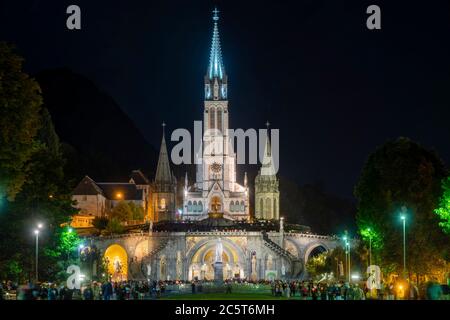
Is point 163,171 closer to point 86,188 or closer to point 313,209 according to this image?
point 86,188

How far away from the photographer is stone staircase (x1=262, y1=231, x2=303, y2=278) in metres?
122

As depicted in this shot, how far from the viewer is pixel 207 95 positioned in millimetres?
165625

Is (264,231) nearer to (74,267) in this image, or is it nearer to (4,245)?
(74,267)

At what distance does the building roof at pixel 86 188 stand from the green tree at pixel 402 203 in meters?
81.9

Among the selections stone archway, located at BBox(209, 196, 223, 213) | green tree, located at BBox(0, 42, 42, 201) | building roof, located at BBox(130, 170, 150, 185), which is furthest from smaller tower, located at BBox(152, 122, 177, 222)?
green tree, located at BBox(0, 42, 42, 201)

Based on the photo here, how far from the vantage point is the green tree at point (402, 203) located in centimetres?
6894

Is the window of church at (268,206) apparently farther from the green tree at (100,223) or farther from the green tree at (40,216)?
the green tree at (40,216)

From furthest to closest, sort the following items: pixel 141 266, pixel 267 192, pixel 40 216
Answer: pixel 267 192 < pixel 141 266 < pixel 40 216

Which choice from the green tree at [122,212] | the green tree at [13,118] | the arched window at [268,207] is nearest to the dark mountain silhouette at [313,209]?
the arched window at [268,207]

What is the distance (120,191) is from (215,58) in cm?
2673

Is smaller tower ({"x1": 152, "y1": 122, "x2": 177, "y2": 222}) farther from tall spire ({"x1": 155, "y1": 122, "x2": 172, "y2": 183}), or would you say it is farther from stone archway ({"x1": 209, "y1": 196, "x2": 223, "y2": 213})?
stone archway ({"x1": 209, "y1": 196, "x2": 223, "y2": 213})

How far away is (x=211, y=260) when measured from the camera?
13075 centimetres

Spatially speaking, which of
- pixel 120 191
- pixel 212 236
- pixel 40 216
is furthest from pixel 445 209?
pixel 120 191
